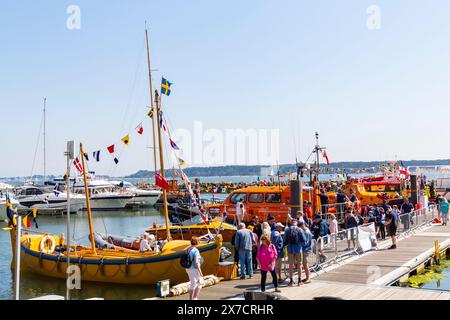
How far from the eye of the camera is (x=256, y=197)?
85.3ft

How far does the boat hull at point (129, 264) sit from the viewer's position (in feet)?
52.6

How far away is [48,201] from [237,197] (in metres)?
34.0

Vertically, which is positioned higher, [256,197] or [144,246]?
[256,197]

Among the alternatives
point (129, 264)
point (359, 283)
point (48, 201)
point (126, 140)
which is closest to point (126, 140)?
point (126, 140)

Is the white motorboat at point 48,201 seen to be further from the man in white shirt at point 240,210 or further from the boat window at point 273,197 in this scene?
the boat window at point 273,197

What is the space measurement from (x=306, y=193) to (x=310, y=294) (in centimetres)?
1430

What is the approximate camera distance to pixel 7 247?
29.5 meters

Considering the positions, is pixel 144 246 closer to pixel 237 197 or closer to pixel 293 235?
pixel 293 235

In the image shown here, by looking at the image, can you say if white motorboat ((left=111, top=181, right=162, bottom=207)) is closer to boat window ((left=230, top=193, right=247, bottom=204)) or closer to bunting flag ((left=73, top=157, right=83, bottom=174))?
boat window ((left=230, top=193, right=247, bottom=204))

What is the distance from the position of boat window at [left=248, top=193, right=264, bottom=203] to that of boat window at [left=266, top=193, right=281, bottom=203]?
343 millimetres

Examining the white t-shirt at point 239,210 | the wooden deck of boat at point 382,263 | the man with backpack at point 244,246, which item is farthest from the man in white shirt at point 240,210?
the man with backpack at point 244,246

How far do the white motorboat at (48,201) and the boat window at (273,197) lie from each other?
33347 mm

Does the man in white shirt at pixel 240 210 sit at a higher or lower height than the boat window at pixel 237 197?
lower
